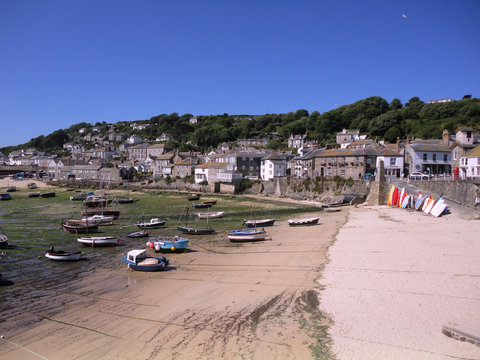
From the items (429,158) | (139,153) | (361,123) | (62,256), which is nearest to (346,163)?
(429,158)

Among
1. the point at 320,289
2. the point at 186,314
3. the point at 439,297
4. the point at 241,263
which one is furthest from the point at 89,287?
the point at 439,297

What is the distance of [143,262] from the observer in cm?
A: 1828

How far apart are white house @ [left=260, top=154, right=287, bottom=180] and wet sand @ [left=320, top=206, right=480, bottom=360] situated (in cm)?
4303

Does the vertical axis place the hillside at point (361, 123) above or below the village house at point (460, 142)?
above

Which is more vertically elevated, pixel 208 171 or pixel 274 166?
pixel 274 166

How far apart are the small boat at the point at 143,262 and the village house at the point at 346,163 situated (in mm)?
41570

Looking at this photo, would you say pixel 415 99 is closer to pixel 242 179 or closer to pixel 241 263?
pixel 242 179

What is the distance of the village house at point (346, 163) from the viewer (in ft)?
171

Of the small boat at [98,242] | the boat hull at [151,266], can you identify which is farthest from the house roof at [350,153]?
the boat hull at [151,266]

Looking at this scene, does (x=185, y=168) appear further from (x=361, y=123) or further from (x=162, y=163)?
(x=361, y=123)

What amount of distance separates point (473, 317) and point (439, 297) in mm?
1618

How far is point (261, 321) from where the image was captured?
1141cm

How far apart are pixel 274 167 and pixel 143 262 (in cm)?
5012

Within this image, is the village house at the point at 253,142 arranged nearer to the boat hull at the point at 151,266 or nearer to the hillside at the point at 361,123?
the hillside at the point at 361,123
